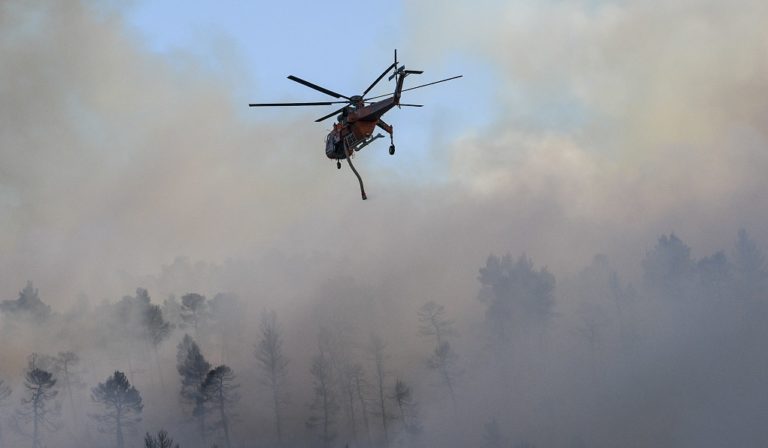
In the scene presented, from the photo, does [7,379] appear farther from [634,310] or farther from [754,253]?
[754,253]

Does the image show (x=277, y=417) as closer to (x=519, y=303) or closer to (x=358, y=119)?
(x=519, y=303)

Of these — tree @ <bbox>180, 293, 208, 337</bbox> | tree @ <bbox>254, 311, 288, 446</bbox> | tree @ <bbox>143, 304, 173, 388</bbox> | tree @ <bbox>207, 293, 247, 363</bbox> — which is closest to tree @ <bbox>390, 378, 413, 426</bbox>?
tree @ <bbox>254, 311, 288, 446</bbox>

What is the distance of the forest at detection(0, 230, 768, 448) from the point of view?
116 metres

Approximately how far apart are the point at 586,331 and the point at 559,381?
45.2 feet

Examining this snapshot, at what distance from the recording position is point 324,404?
11775cm

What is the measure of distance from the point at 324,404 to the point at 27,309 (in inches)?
2380

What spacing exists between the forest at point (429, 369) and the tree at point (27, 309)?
254mm

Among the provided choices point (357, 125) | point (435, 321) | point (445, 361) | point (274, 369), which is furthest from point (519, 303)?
point (357, 125)

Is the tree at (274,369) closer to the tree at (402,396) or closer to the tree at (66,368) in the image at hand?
the tree at (402,396)

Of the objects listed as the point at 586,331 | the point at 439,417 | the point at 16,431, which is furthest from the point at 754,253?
the point at 16,431

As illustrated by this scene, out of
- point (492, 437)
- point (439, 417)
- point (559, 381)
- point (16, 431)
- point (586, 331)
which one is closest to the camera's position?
point (492, 437)

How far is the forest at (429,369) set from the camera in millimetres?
116375

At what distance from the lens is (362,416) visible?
127 metres

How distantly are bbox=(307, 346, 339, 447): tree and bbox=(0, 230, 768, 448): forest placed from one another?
44 cm
